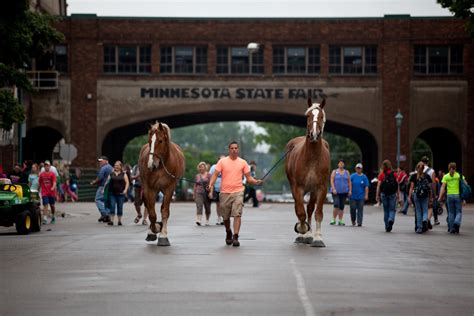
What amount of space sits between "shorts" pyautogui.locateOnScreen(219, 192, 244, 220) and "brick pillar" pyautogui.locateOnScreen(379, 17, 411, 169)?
119 feet

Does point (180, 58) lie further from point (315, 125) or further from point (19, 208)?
point (315, 125)

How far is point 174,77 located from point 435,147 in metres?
16.4

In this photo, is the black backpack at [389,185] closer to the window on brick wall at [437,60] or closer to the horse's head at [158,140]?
the horse's head at [158,140]

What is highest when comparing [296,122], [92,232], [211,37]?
[211,37]

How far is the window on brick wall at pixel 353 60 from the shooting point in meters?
55.6

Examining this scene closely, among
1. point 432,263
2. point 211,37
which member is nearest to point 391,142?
point 211,37

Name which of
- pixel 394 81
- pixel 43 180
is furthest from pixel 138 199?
pixel 394 81

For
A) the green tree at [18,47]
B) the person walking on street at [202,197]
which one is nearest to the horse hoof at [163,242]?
the person walking on street at [202,197]

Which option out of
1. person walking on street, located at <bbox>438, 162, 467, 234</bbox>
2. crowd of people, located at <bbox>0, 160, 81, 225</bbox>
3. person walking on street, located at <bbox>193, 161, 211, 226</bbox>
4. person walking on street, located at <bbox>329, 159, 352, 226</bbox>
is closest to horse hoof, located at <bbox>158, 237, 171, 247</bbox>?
crowd of people, located at <bbox>0, 160, 81, 225</bbox>

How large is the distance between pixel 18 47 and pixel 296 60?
20.1 m

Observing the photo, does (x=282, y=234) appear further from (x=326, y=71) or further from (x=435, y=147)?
(x=435, y=147)

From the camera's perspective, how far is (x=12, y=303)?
1145 cm

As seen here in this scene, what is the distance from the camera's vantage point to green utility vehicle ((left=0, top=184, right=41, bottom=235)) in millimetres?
24547

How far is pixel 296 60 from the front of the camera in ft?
184
